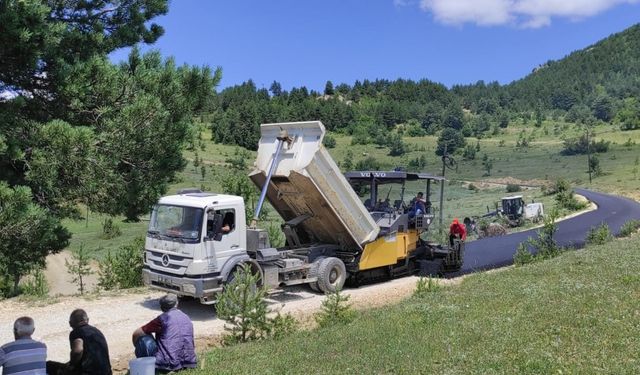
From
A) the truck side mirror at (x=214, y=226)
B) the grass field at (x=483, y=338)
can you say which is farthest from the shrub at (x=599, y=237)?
the truck side mirror at (x=214, y=226)

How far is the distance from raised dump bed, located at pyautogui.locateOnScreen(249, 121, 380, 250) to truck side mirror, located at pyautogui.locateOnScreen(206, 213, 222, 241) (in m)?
2.11

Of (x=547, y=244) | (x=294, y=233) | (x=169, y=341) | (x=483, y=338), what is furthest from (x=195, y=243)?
(x=547, y=244)

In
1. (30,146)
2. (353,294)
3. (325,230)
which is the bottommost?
(353,294)

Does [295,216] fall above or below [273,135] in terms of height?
below

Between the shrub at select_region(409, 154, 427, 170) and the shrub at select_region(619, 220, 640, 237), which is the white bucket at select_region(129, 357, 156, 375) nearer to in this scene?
the shrub at select_region(619, 220, 640, 237)

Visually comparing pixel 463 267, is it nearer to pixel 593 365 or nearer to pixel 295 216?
pixel 295 216

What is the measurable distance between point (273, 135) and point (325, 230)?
2.61 meters

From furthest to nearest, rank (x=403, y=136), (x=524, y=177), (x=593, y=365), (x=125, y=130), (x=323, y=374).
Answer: (x=403, y=136)
(x=524, y=177)
(x=125, y=130)
(x=323, y=374)
(x=593, y=365)

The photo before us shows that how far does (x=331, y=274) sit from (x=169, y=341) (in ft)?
21.6

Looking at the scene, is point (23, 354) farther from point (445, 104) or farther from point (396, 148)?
point (445, 104)

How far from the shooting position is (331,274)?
13.6 metres

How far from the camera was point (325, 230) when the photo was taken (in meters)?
14.2

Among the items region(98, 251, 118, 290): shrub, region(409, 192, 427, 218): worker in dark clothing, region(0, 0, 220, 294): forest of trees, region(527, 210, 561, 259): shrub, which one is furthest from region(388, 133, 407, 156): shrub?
region(0, 0, 220, 294): forest of trees

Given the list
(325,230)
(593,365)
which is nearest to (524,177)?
(325,230)
